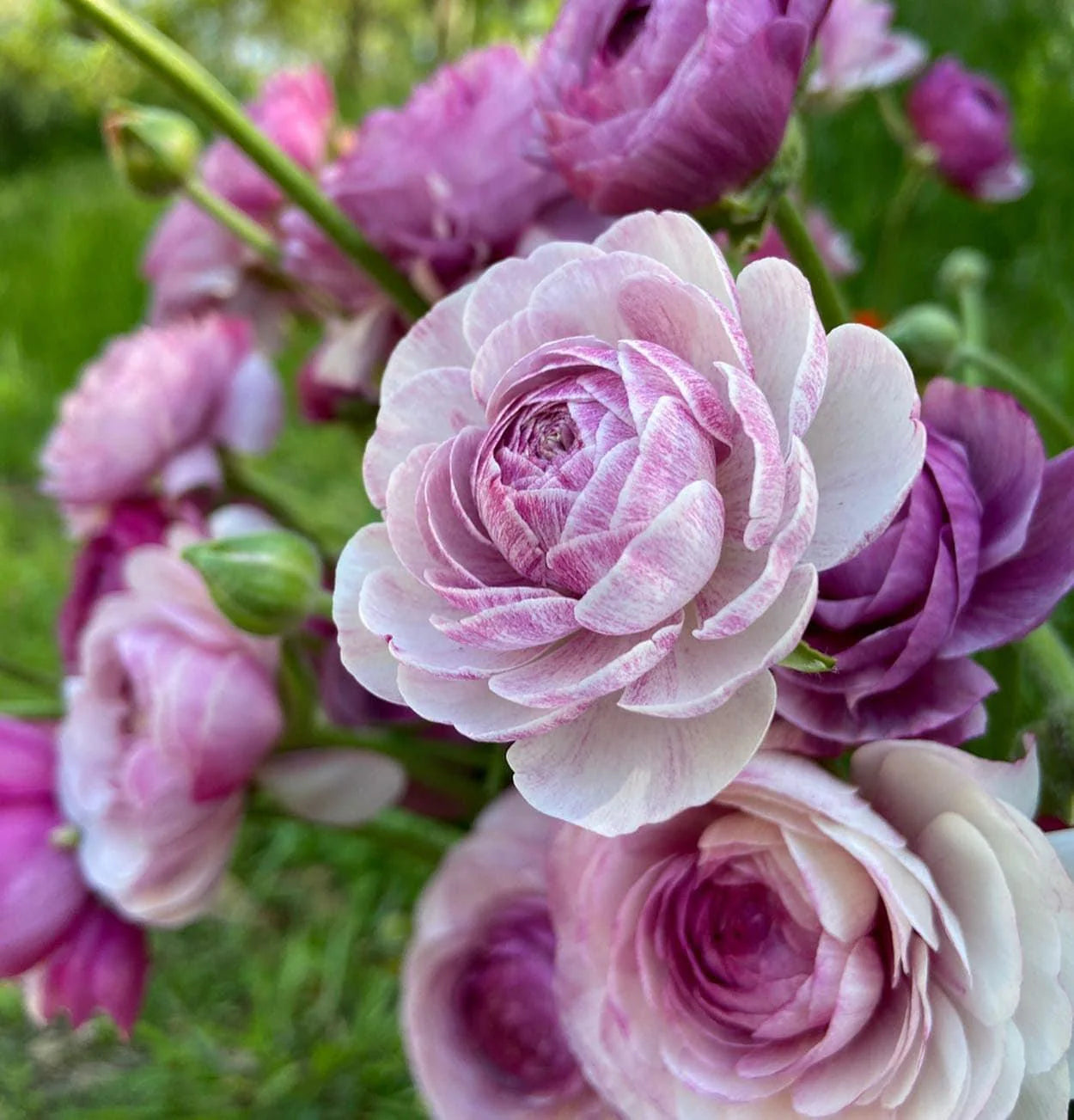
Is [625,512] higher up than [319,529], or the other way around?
[625,512]

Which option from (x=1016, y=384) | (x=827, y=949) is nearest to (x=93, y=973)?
(x=827, y=949)

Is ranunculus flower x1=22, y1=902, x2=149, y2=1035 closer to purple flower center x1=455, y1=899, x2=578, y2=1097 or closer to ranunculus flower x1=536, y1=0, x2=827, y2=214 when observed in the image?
purple flower center x1=455, y1=899, x2=578, y2=1097

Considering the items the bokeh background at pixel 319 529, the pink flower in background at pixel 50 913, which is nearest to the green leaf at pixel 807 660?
the bokeh background at pixel 319 529

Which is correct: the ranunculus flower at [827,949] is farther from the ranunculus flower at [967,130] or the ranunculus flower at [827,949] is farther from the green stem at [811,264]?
the ranunculus flower at [967,130]

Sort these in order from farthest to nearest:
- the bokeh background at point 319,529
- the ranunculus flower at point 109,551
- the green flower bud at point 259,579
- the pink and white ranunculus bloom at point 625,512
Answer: the bokeh background at point 319,529 → the ranunculus flower at point 109,551 → the green flower bud at point 259,579 → the pink and white ranunculus bloom at point 625,512

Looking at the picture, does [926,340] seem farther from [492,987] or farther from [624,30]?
[492,987]

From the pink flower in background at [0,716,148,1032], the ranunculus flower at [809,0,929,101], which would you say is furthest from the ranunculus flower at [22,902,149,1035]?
the ranunculus flower at [809,0,929,101]
